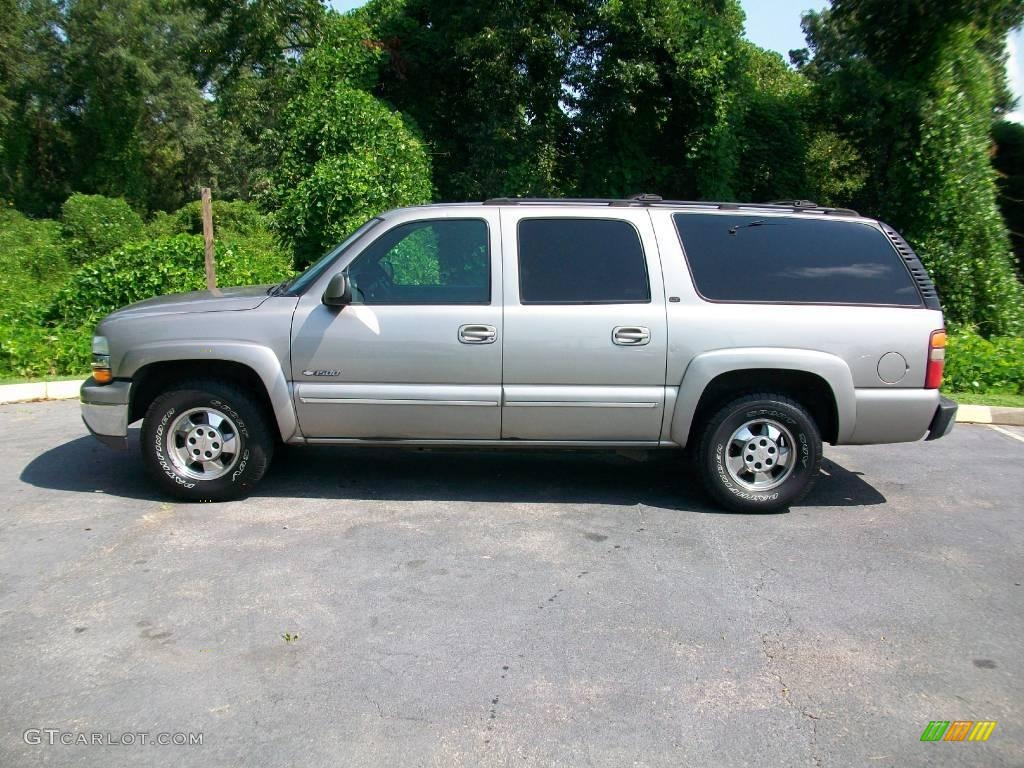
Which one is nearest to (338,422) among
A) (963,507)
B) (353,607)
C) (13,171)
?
(353,607)

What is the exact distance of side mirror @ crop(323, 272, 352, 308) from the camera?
218 inches

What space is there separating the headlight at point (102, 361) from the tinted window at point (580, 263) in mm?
2727

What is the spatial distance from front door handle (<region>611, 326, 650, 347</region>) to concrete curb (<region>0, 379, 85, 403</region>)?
5.90m

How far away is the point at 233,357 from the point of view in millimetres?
5633

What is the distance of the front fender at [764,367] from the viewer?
5641 millimetres

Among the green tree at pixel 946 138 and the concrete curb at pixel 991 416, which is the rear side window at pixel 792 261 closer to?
the concrete curb at pixel 991 416

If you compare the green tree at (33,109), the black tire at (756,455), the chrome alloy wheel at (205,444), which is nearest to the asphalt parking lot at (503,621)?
the black tire at (756,455)

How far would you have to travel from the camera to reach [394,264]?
6039 mm

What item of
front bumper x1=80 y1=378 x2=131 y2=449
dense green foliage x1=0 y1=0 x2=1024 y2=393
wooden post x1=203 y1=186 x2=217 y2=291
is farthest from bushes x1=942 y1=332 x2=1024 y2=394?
wooden post x1=203 y1=186 x2=217 y2=291

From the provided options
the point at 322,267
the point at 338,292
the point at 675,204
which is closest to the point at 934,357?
the point at 675,204

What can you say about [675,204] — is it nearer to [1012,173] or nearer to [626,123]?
[626,123]

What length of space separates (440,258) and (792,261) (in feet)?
7.70

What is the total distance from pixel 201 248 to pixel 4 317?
2634 millimetres

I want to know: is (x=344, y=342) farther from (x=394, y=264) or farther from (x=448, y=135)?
(x=448, y=135)
